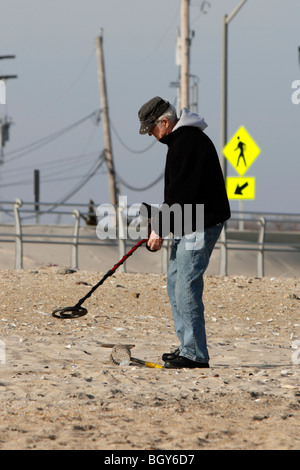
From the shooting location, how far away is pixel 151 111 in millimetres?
6285

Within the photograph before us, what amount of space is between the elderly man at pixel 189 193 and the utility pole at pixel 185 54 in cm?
1548

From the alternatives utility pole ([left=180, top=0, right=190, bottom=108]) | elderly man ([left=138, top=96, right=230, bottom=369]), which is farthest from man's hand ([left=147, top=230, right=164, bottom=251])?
utility pole ([left=180, top=0, right=190, bottom=108])

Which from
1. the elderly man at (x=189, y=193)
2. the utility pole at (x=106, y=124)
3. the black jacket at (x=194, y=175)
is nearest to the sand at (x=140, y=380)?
the elderly man at (x=189, y=193)

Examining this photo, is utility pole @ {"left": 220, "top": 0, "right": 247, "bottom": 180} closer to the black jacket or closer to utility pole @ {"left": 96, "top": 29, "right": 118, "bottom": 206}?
utility pole @ {"left": 96, "top": 29, "right": 118, "bottom": 206}

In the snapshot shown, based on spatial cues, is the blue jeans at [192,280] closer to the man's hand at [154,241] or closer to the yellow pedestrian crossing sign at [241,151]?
the man's hand at [154,241]

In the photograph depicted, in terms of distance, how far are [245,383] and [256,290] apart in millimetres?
7426

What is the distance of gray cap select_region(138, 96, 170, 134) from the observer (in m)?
6.28

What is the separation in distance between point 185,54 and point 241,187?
16.2 ft

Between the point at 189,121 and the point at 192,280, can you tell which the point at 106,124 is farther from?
the point at 192,280

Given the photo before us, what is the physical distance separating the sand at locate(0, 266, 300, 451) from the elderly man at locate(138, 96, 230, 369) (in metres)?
0.58

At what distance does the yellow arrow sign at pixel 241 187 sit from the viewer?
1958 cm
